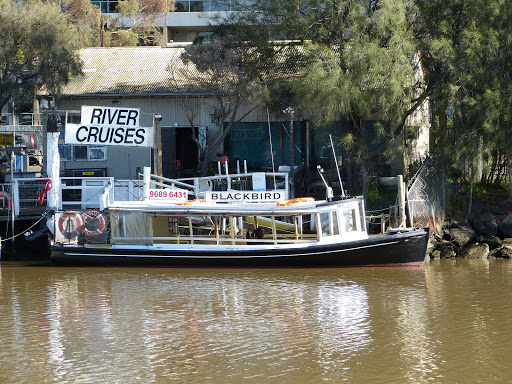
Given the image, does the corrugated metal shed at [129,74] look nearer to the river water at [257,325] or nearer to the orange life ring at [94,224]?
the orange life ring at [94,224]

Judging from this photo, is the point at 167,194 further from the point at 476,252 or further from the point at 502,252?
the point at 502,252

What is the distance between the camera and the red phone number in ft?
77.8

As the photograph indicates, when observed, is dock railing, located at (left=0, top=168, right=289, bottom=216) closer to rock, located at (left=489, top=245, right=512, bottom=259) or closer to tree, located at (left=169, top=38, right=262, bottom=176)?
tree, located at (left=169, top=38, right=262, bottom=176)

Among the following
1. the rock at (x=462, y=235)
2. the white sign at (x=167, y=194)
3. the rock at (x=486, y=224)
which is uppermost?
the white sign at (x=167, y=194)

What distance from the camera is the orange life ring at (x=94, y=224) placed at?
77.8 feet

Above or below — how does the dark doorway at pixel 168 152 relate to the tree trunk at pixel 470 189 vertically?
above

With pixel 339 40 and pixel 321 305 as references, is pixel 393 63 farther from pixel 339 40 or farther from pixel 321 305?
pixel 321 305

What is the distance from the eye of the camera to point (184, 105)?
3156 cm

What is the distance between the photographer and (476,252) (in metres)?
24.9

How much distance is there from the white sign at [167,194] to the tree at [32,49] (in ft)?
27.9

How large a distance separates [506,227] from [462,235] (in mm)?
1772

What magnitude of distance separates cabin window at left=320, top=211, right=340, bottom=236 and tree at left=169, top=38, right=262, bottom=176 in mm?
7593

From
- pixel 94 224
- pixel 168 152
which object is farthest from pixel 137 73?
pixel 94 224

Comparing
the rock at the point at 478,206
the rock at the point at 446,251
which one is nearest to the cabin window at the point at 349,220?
the rock at the point at 446,251
